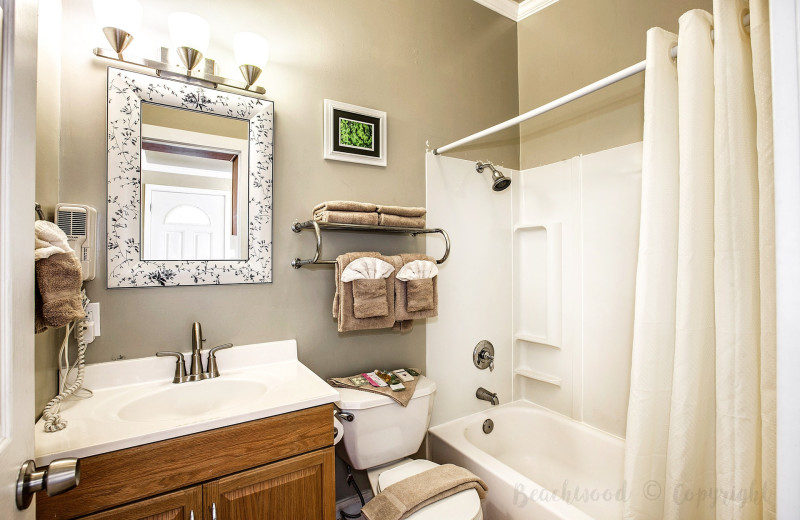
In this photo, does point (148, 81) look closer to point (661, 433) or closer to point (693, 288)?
point (693, 288)

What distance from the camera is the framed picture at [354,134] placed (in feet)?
5.43

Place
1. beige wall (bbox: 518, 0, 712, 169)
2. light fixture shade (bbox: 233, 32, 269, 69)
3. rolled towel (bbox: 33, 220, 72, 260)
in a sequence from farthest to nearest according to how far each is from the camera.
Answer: beige wall (bbox: 518, 0, 712, 169)
light fixture shade (bbox: 233, 32, 269, 69)
rolled towel (bbox: 33, 220, 72, 260)

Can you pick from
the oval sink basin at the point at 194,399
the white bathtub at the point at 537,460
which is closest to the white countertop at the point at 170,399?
the oval sink basin at the point at 194,399

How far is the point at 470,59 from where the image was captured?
7.00 ft

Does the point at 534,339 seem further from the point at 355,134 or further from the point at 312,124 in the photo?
the point at 312,124

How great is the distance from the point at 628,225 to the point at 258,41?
1.76 meters

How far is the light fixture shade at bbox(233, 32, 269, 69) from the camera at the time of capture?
4.50ft

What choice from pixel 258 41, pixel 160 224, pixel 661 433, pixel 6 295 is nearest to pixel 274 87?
pixel 258 41

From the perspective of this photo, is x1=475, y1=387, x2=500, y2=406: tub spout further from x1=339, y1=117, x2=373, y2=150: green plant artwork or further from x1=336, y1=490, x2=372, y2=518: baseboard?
x1=339, y1=117, x2=373, y2=150: green plant artwork

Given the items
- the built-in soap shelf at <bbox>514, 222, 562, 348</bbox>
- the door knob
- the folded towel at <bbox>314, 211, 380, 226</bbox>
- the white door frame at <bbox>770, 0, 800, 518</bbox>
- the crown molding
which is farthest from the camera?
the crown molding

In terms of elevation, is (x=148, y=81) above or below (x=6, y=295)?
above

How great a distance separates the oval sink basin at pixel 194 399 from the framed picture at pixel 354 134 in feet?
3.24

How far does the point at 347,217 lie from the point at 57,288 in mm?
915

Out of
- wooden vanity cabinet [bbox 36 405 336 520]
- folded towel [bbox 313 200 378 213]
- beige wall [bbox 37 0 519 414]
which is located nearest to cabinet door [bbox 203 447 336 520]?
wooden vanity cabinet [bbox 36 405 336 520]
